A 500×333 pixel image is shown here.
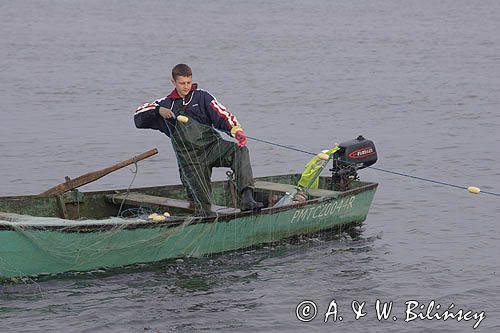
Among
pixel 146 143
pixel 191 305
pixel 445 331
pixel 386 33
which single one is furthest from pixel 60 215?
pixel 386 33

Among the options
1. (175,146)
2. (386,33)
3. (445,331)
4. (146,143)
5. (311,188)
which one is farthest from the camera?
(386,33)

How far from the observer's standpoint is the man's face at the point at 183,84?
1193 cm

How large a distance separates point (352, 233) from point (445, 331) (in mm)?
3625

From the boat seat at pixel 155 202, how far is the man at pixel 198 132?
0.14 metres

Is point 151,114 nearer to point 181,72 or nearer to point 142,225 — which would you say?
point 181,72

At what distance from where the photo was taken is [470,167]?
18656mm

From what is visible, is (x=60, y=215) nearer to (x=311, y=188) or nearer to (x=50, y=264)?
(x=50, y=264)

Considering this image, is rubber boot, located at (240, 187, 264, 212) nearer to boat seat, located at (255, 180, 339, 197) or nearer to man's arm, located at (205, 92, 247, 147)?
man's arm, located at (205, 92, 247, 147)

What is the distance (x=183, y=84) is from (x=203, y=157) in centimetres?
97

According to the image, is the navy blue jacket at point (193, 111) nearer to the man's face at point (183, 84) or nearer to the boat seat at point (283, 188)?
the man's face at point (183, 84)

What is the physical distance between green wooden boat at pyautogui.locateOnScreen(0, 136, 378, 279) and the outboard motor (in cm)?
1

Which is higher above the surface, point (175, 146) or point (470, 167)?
point (175, 146)

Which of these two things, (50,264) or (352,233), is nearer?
(50,264)

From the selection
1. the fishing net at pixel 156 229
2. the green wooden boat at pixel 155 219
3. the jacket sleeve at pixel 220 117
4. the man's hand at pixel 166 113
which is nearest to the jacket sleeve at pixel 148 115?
the man's hand at pixel 166 113
